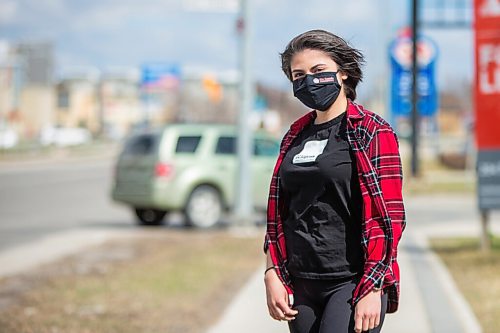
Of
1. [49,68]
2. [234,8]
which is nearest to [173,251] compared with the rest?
[234,8]

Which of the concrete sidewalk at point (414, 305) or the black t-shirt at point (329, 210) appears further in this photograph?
the concrete sidewalk at point (414, 305)

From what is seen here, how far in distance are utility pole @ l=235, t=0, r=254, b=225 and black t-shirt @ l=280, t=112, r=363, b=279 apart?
11684 millimetres

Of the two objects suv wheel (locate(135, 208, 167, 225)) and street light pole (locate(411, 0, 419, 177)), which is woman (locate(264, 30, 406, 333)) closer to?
suv wheel (locate(135, 208, 167, 225))

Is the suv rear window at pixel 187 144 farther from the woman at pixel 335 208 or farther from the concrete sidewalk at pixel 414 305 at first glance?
the woman at pixel 335 208

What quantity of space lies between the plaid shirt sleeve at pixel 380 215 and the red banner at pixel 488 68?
836 centimetres

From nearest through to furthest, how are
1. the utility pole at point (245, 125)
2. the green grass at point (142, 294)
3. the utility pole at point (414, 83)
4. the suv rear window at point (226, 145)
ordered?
the green grass at point (142, 294), the utility pole at point (245, 125), the suv rear window at point (226, 145), the utility pole at point (414, 83)

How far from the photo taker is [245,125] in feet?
50.5

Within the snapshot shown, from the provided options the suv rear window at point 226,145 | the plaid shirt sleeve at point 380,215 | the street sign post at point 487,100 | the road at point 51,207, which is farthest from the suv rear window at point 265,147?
the plaid shirt sleeve at point 380,215

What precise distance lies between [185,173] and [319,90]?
13.1 metres

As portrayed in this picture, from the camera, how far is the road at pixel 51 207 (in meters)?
16.6

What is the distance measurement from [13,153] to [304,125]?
54.0 metres

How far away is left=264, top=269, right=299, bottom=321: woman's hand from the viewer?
3.59 meters

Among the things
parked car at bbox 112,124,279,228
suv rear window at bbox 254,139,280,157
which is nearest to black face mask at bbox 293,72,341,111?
parked car at bbox 112,124,279,228

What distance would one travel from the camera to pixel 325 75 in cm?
356
